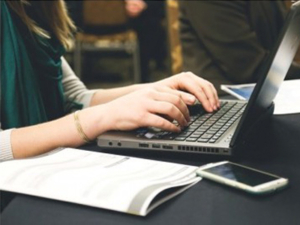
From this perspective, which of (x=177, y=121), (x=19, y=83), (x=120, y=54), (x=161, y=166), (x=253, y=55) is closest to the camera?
(x=161, y=166)

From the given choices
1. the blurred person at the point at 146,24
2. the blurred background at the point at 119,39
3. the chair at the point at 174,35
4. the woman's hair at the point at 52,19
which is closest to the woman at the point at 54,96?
the woman's hair at the point at 52,19

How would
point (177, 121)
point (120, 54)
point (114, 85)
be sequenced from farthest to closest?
point (120, 54)
point (114, 85)
point (177, 121)

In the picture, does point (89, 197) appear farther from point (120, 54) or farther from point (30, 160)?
point (120, 54)

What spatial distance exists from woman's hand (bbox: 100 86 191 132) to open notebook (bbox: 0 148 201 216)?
70mm

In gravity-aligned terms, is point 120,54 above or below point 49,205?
below

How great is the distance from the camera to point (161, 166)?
78 cm

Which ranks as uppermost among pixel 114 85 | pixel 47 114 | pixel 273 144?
pixel 273 144

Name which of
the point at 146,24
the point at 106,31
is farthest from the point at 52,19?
the point at 146,24

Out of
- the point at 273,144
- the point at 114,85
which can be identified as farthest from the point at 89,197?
the point at 114,85

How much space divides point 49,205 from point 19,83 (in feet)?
1.97

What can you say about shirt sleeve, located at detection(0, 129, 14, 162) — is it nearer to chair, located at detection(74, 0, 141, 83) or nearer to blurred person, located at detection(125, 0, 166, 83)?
chair, located at detection(74, 0, 141, 83)

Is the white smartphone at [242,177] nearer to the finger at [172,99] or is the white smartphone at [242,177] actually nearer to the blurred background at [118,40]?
the finger at [172,99]

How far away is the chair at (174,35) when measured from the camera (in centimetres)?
182

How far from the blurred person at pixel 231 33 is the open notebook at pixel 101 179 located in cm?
99
